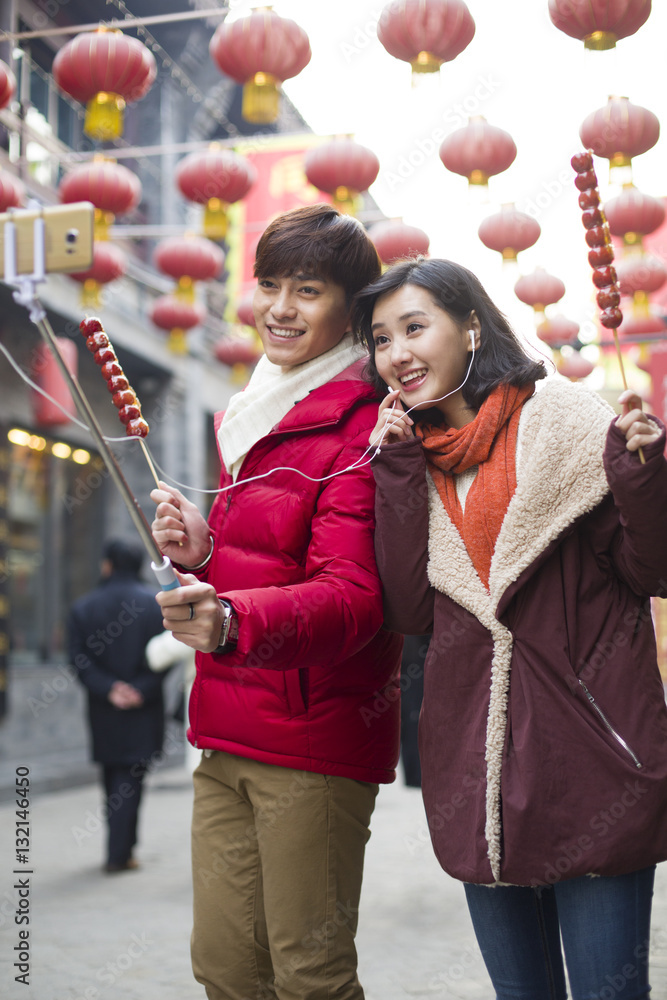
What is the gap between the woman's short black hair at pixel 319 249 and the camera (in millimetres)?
2496

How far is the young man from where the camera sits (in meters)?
2.22

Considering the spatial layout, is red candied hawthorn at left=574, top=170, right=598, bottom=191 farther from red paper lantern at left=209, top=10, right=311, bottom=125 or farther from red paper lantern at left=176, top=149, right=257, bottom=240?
red paper lantern at left=176, top=149, right=257, bottom=240

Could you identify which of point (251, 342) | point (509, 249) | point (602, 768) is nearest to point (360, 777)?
point (602, 768)

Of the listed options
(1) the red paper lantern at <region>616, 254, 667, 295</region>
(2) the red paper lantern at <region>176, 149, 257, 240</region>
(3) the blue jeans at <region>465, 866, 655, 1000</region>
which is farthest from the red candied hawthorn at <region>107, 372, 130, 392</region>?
(1) the red paper lantern at <region>616, 254, 667, 295</region>

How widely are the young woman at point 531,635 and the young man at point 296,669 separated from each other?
157 millimetres

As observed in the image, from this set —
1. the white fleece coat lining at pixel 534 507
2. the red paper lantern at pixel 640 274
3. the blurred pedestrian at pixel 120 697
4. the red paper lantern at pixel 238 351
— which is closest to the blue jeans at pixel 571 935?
the white fleece coat lining at pixel 534 507

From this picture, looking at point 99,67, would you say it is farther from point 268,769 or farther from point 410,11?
point 268,769

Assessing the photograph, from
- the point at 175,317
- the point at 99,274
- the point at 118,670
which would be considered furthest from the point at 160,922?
the point at 175,317

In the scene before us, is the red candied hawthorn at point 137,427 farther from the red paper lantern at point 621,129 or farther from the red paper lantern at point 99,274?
the red paper lantern at point 99,274

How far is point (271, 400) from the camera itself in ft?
8.27

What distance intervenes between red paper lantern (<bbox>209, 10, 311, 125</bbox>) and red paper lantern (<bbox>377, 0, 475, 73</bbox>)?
1.93ft

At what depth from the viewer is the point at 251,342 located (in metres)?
9.52

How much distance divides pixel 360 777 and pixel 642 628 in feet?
2.42

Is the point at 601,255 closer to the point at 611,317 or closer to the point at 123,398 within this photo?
the point at 611,317
